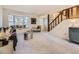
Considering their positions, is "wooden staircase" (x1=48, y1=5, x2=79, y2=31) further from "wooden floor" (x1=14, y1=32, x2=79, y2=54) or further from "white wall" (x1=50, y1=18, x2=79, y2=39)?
"wooden floor" (x1=14, y1=32, x2=79, y2=54)

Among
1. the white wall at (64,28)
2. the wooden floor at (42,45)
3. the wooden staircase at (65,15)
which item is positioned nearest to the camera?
the wooden floor at (42,45)

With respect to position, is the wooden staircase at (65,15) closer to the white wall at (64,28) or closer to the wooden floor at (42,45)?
the white wall at (64,28)

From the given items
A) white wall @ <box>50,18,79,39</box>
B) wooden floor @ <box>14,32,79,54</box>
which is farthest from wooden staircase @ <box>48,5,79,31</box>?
wooden floor @ <box>14,32,79,54</box>

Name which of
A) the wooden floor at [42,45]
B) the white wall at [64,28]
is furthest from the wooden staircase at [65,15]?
the wooden floor at [42,45]

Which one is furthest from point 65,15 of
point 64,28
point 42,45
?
point 42,45

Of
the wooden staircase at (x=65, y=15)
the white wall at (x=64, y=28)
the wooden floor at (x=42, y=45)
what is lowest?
the wooden floor at (x=42, y=45)

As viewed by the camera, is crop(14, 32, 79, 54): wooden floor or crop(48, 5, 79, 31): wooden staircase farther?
crop(48, 5, 79, 31): wooden staircase

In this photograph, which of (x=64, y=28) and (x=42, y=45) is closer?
(x=42, y=45)

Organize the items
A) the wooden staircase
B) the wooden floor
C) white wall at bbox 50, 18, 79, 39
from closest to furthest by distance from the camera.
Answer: the wooden floor < the wooden staircase < white wall at bbox 50, 18, 79, 39

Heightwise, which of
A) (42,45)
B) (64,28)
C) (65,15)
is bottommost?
(42,45)

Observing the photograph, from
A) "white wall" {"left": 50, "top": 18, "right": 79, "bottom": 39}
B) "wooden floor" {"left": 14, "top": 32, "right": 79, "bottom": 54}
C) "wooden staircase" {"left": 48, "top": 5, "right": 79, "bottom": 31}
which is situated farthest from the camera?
"white wall" {"left": 50, "top": 18, "right": 79, "bottom": 39}

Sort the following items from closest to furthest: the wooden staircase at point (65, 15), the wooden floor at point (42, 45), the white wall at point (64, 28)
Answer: the wooden floor at point (42, 45)
the wooden staircase at point (65, 15)
the white wall at point (64, 28)

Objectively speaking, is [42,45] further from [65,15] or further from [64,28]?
[65,15]
